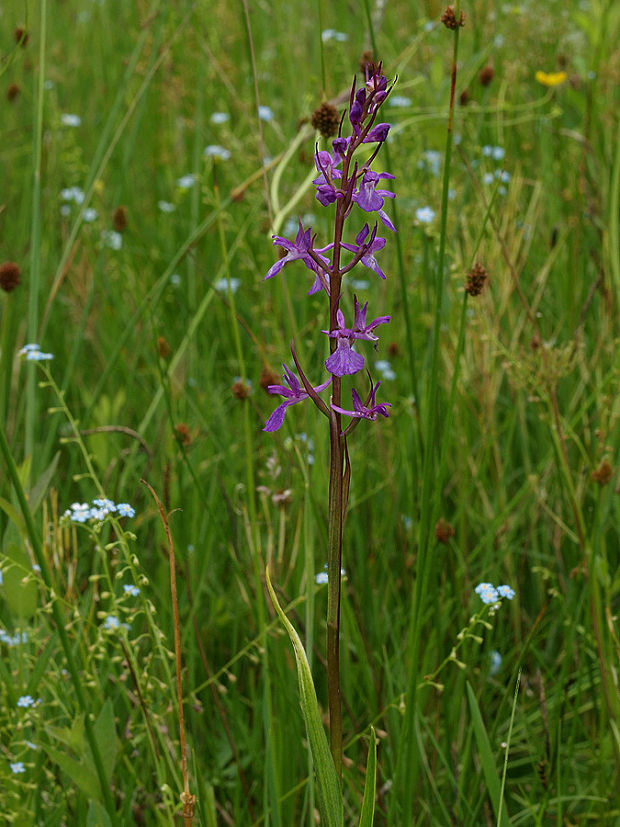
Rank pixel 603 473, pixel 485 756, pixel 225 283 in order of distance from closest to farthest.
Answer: pixel 485 756
pixel 603 473
pixel 225 283

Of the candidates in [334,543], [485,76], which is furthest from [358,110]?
[485,76]

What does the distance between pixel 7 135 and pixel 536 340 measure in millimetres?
2642

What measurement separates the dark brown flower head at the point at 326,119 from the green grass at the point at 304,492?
41 millimetres

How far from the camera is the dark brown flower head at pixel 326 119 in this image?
1.34 metres

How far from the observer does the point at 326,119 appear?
4.44 ft

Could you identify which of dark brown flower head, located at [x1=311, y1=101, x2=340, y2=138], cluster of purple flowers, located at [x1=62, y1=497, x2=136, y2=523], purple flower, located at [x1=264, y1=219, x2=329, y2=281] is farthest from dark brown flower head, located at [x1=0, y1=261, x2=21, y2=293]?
purple flower, located at [x1=264, y1=219, x2=329, y2=281]

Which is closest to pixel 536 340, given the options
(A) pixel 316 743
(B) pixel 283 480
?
(B) pixel 283 480

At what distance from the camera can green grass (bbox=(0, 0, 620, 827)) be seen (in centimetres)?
129

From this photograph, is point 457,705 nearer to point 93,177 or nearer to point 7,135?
point 93,177

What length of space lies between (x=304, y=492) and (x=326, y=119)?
65 centimetres

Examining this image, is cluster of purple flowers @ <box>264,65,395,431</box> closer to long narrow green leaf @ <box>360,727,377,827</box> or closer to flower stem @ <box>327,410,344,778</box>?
flower stem @ <box>327,410,344,778</box>

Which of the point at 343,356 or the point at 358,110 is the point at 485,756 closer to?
the point at 343,356

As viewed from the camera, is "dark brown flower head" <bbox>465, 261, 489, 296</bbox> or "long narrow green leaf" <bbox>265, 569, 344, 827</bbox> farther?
"dark brown flower head" <bbox>465, 261, 489, 296</bbox>

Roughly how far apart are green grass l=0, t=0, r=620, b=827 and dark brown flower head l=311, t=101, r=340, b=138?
0.14ft
